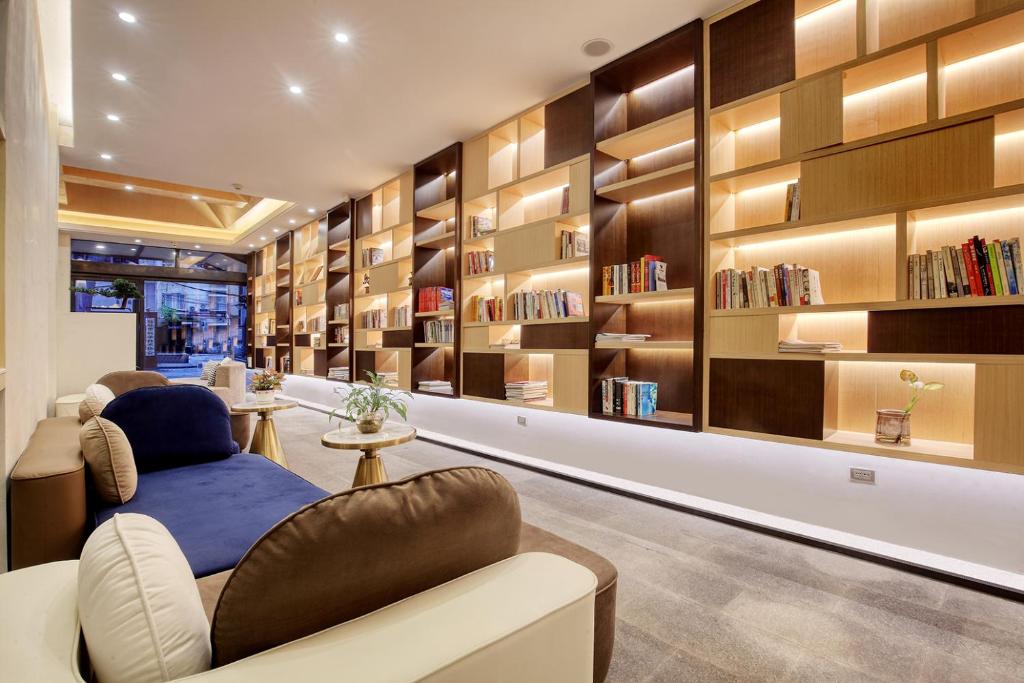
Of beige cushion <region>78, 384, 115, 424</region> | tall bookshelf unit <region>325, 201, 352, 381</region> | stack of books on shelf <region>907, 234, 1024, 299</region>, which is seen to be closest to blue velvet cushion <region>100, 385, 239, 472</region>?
beige cushion <region>78, 384, 115, 424</region>

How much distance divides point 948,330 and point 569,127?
2971 millimetres

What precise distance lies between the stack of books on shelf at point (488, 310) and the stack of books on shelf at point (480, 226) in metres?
0.68

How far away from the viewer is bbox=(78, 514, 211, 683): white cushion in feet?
2.31

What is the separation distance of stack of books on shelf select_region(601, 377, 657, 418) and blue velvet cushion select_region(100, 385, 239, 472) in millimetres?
2584

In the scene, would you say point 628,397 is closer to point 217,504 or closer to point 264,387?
point 217,504

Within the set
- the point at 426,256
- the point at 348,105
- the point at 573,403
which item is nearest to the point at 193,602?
the point at 573,403

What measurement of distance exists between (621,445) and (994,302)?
220 cm

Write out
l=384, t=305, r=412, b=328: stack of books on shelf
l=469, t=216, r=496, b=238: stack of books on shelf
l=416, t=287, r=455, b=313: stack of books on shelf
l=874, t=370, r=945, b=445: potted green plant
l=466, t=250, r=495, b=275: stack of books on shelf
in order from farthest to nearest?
l=384, t=305, r=412, b=328: stack of books on shelf < l=416, t=287, r=455, b=313: stack of books on shelf < l=469, t=216, r=496, b=238: stack of books on shelf < l=466, t=250, r=495, b=275: stack of books on shelf < l=874, t=370, r=945, b=445: potted green plant

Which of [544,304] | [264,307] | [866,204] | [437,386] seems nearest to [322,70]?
[544,304]

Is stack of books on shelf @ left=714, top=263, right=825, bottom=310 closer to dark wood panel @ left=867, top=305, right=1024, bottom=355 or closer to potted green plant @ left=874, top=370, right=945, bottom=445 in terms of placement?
dark wood panel @ left=867, top=305, right=1024, bottom=355

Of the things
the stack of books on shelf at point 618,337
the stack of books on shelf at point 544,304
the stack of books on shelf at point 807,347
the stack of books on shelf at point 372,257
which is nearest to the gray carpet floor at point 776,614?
the stack of books on shelf at point 807,347

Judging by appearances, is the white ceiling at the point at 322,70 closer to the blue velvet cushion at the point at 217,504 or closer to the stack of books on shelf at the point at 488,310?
the stack of books on shelf at the point at 488,310

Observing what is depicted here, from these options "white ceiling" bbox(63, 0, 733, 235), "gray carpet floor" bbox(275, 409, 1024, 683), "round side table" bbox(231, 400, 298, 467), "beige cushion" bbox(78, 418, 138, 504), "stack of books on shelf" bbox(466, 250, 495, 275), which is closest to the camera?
"gray carpet floor" bbox(275, 409, 1024, 683)

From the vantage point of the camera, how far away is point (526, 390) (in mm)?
4434
